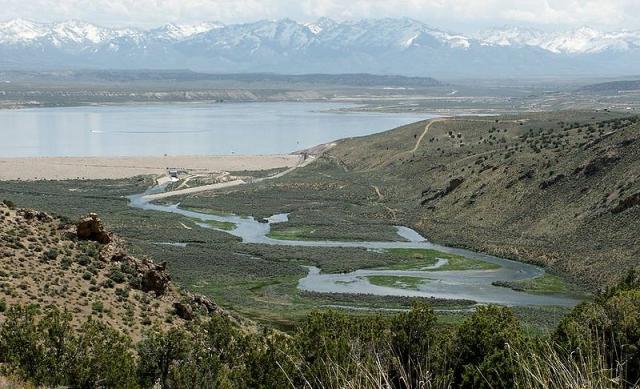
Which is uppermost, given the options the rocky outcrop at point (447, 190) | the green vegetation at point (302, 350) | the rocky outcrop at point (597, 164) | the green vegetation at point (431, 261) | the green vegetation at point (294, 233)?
the green vegetation at point (302, 350)

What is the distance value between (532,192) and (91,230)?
2028 inches

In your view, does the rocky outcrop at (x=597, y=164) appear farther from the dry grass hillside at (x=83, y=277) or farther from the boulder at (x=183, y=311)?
the boulder at (x=183, y=311)

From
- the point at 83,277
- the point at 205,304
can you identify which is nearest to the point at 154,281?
the point at 83,277

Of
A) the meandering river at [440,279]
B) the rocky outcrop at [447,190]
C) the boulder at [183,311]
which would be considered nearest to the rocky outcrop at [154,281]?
the boulder at [183,311]

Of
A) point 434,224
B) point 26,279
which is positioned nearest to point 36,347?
point 26,279

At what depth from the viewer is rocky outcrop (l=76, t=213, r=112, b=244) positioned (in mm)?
34531

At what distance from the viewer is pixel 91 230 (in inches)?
1364

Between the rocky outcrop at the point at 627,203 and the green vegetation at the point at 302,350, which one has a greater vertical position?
the green vegetation at the point at 302,350

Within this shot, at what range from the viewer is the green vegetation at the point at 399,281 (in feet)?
187

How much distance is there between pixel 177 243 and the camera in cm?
7069

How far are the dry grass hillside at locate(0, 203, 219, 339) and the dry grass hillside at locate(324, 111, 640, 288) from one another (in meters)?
32.1

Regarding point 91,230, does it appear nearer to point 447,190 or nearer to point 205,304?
point 205,304

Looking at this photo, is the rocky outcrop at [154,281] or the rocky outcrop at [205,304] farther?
the rocky outcrop at [205,304]

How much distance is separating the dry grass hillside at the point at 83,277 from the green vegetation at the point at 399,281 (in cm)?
2346
